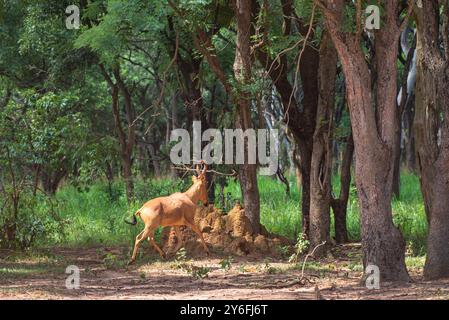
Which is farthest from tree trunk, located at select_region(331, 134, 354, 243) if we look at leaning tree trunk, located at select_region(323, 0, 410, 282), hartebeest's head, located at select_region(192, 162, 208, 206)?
leaning tree trunk, located at select_region(323, 0, 410, 282)

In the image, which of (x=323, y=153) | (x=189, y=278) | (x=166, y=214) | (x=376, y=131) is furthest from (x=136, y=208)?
(x=376, y=131)

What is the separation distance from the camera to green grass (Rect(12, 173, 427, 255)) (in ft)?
55.0

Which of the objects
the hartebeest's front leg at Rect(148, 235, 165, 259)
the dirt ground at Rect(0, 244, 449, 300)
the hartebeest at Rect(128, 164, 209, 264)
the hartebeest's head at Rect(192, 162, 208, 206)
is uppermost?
the hartebeest's head at Rect(192, 162, 208, 206)

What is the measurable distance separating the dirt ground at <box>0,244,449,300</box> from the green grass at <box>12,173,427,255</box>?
0.71 meters

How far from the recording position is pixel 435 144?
1234 centimetres

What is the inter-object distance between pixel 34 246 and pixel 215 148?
441cm

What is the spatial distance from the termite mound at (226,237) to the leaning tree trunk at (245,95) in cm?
37

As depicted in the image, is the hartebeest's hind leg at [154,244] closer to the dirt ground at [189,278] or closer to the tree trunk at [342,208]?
the dirt ground at [189,278]

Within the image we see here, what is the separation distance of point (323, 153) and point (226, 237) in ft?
6.33

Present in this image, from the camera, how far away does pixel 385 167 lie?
1139 cm

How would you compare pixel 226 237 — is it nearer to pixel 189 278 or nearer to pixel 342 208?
pixel 342 208

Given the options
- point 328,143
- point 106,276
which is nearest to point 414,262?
point 328,143

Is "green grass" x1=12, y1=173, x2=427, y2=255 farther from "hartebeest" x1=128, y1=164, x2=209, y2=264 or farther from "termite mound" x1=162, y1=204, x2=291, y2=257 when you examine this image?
"hartebeest" x1=128, y1=164, x2=209, y2=264
